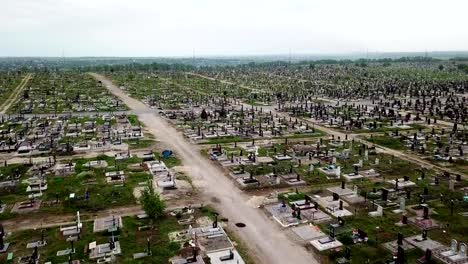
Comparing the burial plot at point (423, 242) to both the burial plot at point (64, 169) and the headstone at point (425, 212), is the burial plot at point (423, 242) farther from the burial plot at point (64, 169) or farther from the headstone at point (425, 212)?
the burial plot at point (64, 169)

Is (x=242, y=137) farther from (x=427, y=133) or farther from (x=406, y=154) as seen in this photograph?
(x=427, y=133)

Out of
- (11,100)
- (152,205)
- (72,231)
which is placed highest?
(11,100)

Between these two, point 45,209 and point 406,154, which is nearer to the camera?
point 45,209

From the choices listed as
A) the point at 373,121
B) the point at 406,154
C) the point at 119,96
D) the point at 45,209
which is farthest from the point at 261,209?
the point at 119,96

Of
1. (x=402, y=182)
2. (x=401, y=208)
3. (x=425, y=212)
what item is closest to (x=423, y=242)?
(x=425, y=212)

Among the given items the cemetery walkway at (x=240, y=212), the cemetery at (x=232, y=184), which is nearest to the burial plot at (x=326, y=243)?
the cemetery at (x=232, y=184)

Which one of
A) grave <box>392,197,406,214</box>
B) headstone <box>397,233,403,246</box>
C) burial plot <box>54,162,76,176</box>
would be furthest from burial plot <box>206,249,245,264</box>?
burial plot <box>54,162,76,176</box>

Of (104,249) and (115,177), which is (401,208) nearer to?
(104,249)

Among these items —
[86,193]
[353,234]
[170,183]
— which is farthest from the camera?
[170,183]

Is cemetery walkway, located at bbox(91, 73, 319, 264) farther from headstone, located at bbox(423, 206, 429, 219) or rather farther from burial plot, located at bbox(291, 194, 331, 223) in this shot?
headstone, located at bbox(423, 206, 429, 219)
